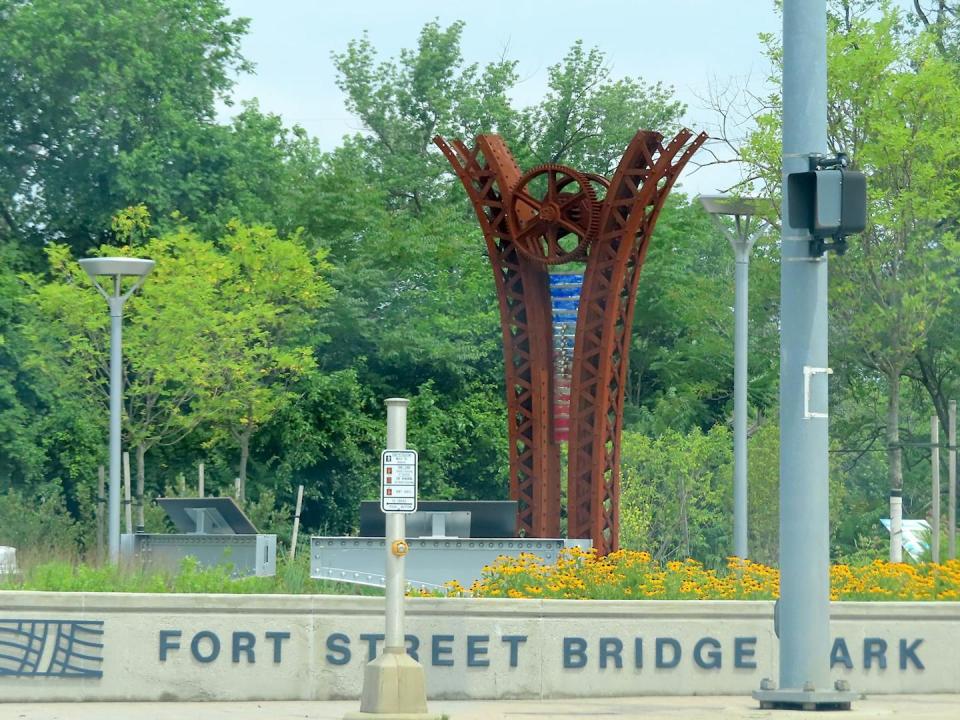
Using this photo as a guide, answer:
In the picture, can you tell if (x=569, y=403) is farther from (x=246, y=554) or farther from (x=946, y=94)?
(x=946, y=94)

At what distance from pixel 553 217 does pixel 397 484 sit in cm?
1285

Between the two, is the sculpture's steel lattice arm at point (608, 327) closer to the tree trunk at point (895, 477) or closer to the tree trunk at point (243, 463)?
the tree trunk at point (895, 477)

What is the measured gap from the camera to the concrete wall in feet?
52.3

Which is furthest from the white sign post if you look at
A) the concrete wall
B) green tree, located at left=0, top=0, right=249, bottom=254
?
green tree, located at left=0, top=0, right=249, bottom=254

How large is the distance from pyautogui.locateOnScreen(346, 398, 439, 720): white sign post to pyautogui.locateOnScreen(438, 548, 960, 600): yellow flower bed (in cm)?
314

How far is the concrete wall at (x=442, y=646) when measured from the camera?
15.9 meters

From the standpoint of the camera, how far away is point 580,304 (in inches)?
1053

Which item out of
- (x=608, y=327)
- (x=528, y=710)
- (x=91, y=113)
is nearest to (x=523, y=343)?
(x=608, y=327)

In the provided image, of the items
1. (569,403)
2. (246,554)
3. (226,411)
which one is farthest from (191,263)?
(246,554)

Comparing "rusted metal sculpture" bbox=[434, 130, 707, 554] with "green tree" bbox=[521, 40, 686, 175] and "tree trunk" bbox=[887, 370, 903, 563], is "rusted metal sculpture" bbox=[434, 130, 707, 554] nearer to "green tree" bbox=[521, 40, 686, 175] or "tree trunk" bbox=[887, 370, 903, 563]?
"tree trunk" bbox=[887, 370, 903, 563]

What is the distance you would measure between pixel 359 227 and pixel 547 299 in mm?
25879

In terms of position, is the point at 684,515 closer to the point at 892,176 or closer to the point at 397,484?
the point at 892,176

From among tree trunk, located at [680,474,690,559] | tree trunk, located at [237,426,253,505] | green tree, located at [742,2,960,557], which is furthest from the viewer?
tree trunk, located at [680,474,690,559]

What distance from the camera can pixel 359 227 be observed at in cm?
5272
